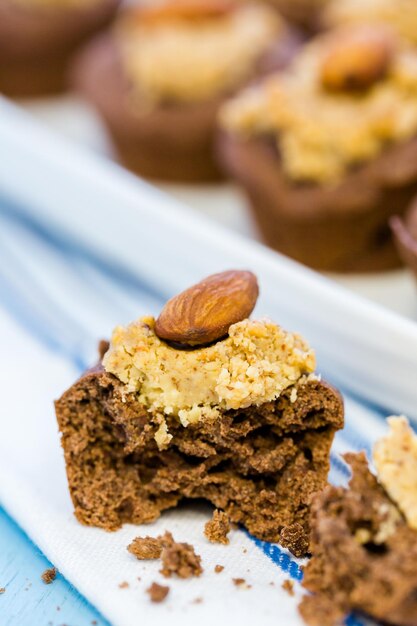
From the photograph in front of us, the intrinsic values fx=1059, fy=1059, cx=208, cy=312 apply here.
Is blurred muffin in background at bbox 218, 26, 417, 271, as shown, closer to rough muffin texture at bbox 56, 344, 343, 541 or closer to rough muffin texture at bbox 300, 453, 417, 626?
rough muffin texture at bbox 56, 344, 343, 541

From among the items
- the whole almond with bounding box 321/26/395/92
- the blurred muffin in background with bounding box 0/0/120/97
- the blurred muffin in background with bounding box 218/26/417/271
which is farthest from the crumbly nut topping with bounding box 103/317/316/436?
the blurred muffin in background with bounding box 0/0/120/97

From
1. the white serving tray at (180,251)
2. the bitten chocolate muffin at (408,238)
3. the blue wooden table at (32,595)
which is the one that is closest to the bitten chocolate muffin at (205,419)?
the blue wooden table at (32,595)

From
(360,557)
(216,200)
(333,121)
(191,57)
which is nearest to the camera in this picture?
(360,557)

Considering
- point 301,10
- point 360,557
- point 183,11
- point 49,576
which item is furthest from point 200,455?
point 301,10

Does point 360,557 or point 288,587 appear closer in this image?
point 360,557

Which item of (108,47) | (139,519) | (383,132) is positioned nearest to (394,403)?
(139,519)

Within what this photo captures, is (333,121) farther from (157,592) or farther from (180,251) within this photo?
(157,592)

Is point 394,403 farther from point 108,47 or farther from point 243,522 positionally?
point 108,47
